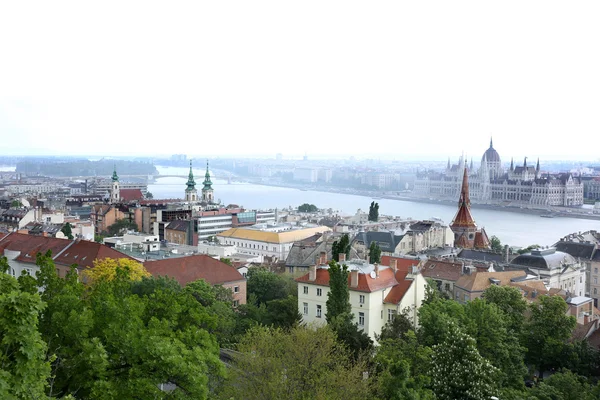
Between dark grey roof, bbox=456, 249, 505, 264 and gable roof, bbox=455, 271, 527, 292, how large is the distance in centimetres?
520

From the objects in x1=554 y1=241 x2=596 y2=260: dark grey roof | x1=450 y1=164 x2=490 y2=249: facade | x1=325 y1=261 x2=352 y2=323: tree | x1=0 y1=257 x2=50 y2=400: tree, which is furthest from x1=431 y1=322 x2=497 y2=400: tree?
x1=450 y1=164 x2=490 y2=249: facade

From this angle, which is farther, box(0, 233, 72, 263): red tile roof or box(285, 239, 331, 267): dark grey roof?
box(285, 239, 331, 267): dark grey roof

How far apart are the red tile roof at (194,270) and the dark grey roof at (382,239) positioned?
35.4 feet

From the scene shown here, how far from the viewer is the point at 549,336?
1144 centimetres

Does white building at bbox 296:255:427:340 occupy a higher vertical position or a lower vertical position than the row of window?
higher

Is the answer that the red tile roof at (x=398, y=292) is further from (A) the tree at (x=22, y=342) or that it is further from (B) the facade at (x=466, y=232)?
(B) the facade at (x=466, y=232)

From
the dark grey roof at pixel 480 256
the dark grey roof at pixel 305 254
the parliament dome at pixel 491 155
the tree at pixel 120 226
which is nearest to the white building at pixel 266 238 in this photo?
the dark grey roof at pixel 305 254

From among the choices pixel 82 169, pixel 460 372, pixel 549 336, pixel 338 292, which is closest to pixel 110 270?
pixel 338 292

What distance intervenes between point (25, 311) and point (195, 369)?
1.67 metres

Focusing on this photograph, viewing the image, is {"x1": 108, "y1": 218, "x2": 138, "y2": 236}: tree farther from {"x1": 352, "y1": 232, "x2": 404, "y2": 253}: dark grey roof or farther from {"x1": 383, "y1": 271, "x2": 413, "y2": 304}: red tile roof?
{"x1": 383, "y1": 271, "x2": 413, "y2": 304}: red tile roof

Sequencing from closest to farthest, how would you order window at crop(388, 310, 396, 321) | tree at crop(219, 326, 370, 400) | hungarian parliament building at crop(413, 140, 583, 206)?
tree at crop(219, 326, 370, 400)
window at crop(388, 310, 396, 321)
hungarian parliament building at crop(413, 140, 583, 206)

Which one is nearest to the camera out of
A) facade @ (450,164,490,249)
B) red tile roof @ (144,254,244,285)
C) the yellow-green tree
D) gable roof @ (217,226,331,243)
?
the yellow-green tree

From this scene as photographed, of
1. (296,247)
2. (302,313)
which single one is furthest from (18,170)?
(302,313)

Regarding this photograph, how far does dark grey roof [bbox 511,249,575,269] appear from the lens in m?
19.5
